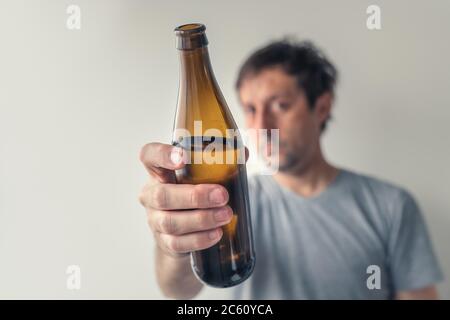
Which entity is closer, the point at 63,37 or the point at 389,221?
the point at 63,37

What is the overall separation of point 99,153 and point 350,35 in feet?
1.69

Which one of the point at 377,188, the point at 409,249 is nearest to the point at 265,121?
the point at 377,188

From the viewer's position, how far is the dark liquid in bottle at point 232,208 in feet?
2.02

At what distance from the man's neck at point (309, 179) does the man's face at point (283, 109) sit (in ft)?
0.11

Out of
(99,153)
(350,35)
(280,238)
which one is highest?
(350,35)

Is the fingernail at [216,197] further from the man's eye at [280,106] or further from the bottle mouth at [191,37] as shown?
the man's eye at [280,106]

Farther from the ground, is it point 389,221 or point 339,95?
point 339,95

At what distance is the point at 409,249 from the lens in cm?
94

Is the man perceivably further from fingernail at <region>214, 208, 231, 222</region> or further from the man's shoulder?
fingernail at <region>214, 208, 231, 222</region>

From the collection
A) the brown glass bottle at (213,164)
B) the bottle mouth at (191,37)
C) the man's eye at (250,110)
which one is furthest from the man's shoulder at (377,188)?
the bottle mouth at (191,37)

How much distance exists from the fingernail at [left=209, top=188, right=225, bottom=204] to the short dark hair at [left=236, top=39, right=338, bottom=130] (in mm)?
333
